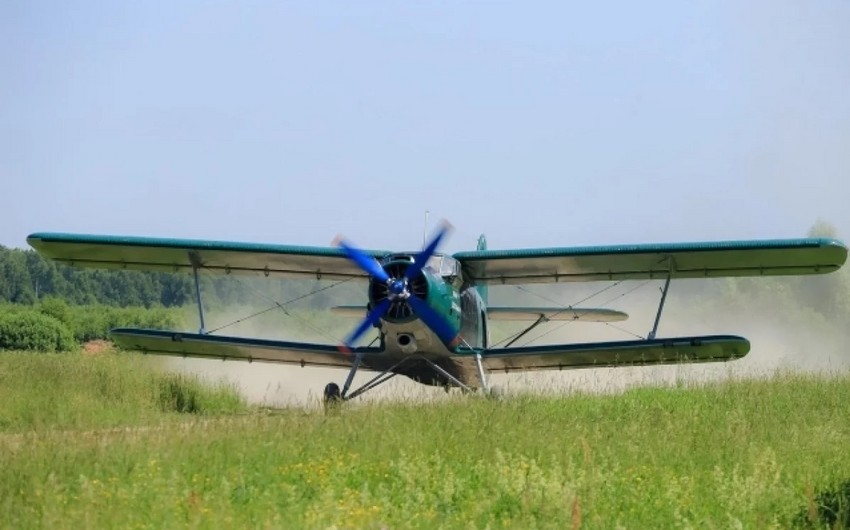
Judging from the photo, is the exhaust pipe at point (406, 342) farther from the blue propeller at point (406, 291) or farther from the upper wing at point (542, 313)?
the upper wing at point (542, 313)

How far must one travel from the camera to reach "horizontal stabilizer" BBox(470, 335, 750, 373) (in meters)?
18.5

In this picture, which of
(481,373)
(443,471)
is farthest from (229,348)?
(443,471)

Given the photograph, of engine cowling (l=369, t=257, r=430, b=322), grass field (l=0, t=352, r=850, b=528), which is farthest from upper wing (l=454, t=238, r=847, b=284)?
grass field (l=0, t=352, r=850, b=528)

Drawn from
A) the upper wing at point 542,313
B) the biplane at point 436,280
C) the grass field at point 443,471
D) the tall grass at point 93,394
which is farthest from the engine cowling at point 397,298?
the grass field at point 443,471

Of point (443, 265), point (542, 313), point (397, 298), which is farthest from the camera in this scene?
point (542, 313)

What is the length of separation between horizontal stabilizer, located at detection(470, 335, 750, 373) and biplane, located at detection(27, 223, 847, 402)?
0.07 ft

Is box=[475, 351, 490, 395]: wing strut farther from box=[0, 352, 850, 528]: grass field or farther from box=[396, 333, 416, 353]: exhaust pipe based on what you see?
box=[0, 352, 850, 528]: grass field

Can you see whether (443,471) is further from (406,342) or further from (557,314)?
(557,314)

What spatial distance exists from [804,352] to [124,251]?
34630 mm

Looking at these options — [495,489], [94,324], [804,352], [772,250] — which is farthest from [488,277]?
[94,324]

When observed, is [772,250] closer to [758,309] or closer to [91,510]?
[91,510]

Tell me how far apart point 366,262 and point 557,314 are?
535cm

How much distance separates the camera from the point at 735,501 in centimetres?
950

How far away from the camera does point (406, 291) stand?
58.7 ft
